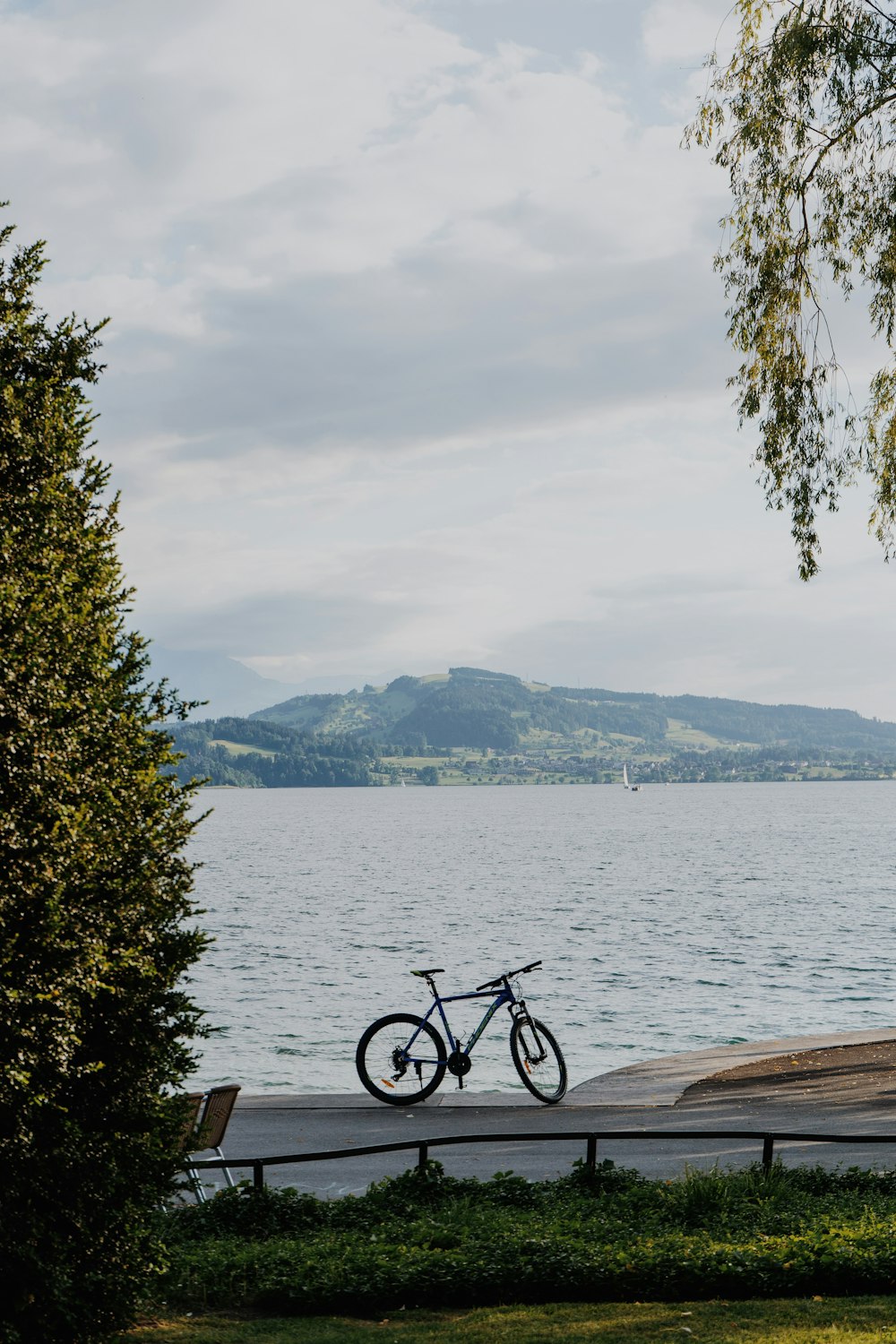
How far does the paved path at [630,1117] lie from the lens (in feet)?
33.8

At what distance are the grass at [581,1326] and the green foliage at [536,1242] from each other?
0.19m

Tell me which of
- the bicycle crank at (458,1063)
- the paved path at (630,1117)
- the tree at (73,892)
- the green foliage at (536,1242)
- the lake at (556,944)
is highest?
the tree at (73,892)

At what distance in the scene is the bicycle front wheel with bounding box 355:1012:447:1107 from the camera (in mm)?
13258

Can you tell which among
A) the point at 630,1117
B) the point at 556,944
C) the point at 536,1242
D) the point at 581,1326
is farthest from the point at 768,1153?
the point at 556,944

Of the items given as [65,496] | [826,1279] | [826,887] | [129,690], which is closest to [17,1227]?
[129,690]

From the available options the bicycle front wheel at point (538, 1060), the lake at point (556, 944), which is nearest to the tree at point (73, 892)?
the lake at point (556, 944)

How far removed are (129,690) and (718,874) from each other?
68.1 metres

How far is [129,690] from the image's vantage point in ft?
21.0

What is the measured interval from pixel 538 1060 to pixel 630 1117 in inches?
59.4

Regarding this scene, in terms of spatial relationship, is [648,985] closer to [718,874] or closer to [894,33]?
[894,33]

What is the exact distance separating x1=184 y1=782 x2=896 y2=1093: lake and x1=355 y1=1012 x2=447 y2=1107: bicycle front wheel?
1.76 m

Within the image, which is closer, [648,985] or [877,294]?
[877,294]

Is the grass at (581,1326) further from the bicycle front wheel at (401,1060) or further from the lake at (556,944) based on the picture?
the bicycle front wheel at (401,1060)

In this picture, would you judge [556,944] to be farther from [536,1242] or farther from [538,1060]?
[536,1242]
